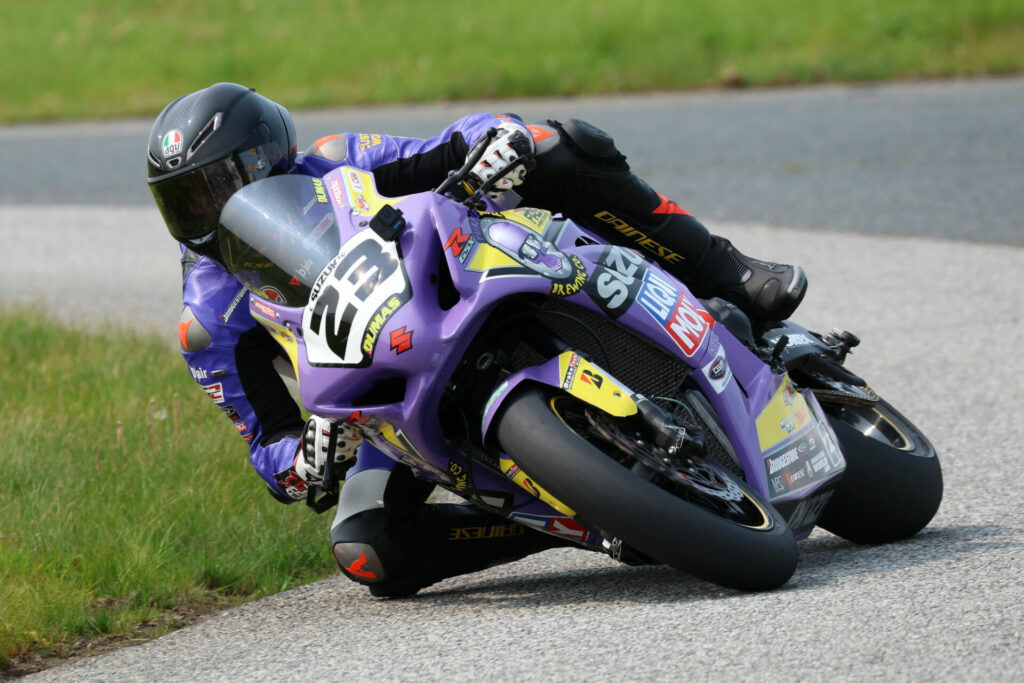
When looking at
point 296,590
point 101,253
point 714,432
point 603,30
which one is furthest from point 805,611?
point 603,30

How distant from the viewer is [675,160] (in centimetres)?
1252

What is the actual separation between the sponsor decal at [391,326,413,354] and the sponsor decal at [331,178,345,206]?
1.57ft

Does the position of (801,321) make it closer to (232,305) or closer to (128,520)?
(128,520)

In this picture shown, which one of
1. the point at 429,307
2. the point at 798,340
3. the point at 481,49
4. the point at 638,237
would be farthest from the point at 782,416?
the point at 481,49

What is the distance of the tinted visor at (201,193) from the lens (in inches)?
148

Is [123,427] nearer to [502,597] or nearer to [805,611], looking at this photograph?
[502,597]

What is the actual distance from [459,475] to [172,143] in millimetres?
1176

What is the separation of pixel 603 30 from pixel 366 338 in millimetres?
15303

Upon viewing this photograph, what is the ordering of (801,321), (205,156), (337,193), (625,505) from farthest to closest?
(801,321) < (205,156) < (337,193) < (625,505)

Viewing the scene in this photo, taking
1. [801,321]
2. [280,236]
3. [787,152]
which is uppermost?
[280,236]

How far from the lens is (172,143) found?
376 centimetres

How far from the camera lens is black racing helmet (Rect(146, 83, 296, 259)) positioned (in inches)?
148

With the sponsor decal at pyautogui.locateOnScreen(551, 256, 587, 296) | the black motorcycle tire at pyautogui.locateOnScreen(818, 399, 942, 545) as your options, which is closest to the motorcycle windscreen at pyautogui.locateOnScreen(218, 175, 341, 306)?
the sponsor decal at pyautogui.locateOnScreen(551, 256, 587, 296)

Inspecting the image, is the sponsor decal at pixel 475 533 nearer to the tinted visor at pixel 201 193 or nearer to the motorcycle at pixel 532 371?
the motorcycle at pixel 532 371
